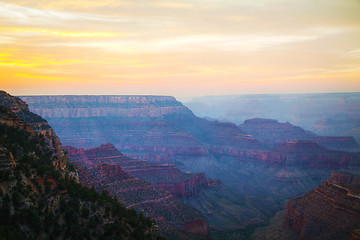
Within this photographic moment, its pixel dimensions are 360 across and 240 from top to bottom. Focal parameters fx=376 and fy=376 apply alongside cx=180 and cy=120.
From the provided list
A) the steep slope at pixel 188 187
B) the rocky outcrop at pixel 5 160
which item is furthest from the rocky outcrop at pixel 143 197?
the rocky outcrop at pixel 5 160

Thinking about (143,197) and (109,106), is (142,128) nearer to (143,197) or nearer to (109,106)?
(109,106)

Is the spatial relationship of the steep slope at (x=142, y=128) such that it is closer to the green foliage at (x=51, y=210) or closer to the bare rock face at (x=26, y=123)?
the bare rock face at (x=26, y=123)

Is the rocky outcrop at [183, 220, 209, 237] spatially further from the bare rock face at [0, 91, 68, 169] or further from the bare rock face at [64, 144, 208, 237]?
the bare rock face at [0, 91, 68, 169]

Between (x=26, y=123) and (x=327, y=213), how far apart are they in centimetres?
4664

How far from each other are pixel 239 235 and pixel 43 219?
5485cm

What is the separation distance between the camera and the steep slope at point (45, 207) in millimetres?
23141

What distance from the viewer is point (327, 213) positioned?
59.8m

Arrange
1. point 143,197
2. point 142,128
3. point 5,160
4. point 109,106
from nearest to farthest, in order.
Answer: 1. point 5,160
2. point 143,197
3. point 142,128
4. point 109,106

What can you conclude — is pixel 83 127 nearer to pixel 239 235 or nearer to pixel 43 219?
pixel 239 235

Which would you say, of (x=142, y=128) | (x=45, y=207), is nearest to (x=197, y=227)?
(x=45, y=207)

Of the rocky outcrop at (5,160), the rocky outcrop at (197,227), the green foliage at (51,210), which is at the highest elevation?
the rocky outcrop at (5,160)

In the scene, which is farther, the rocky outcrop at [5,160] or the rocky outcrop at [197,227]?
the rocky outcrop at [197,227]

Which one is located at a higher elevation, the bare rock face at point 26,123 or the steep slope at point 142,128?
the bare rock face at point 26,123

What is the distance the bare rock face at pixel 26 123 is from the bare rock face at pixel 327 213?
A: 38.7 m
